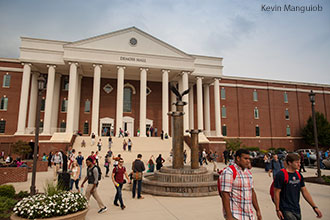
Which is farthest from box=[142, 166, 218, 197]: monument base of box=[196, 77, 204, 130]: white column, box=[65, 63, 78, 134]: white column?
box=[196, 77, 204, 130]: white column

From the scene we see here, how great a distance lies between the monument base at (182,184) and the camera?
9.59 meters

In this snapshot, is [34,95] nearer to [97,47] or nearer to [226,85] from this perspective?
[97,47]

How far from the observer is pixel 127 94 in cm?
3975

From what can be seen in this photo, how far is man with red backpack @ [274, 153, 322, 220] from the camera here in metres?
4.02

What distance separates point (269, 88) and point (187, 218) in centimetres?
4635

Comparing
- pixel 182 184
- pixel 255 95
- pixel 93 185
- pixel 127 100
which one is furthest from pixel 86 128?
pixel 255 95

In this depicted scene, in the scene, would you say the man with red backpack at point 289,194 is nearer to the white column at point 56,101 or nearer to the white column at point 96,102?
the white column at point 96,102

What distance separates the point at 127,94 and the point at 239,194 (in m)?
37.2

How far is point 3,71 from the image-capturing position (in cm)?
3488

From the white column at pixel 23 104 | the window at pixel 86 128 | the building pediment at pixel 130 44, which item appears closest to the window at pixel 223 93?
the building pediment at pixel 130 44

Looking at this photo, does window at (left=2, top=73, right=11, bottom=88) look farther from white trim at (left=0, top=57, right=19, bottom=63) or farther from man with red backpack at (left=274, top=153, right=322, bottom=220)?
man with red backpack at (left=274, top=153, right=322, bottom=220)

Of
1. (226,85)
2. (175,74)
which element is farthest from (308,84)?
(175,74)

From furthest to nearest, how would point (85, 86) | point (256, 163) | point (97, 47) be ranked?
1. point (85, 86)
2. point (97, 47)
3. point (256, 163)

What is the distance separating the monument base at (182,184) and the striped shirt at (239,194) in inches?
243
